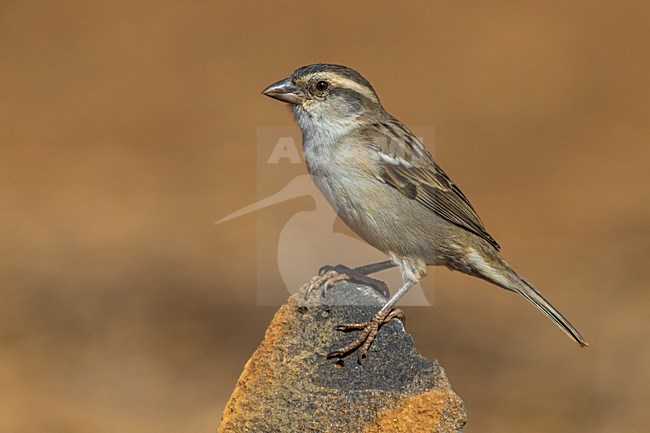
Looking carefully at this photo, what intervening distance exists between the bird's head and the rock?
132 centimetres

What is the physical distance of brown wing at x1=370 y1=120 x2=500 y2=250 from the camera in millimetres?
7277

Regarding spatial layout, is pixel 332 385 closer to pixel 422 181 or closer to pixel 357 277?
pixel 357 277

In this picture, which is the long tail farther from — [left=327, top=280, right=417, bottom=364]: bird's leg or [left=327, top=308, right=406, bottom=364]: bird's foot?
[left=327, top=308, right=406, bottom=364]: bird's foot

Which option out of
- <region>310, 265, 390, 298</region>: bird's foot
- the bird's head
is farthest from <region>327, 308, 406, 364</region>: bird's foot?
the bird's head

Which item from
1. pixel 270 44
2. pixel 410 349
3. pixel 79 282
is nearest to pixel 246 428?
pixel 410 349

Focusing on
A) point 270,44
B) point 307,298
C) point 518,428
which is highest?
point 270,44

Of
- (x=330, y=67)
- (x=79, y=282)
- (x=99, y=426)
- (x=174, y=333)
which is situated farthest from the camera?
(x=79, y=282)

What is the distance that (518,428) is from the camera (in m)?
11.8

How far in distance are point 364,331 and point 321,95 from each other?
1.75 metres

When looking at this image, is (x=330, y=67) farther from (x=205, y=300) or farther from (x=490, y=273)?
(x=205, y=300)

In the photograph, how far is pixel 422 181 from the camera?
7.43 metres

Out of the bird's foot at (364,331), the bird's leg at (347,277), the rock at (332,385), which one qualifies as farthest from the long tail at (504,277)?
the rock at (332,385)

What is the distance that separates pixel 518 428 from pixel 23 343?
212 inches

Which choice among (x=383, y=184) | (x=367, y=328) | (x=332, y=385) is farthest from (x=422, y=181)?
(x=332, y=385)
